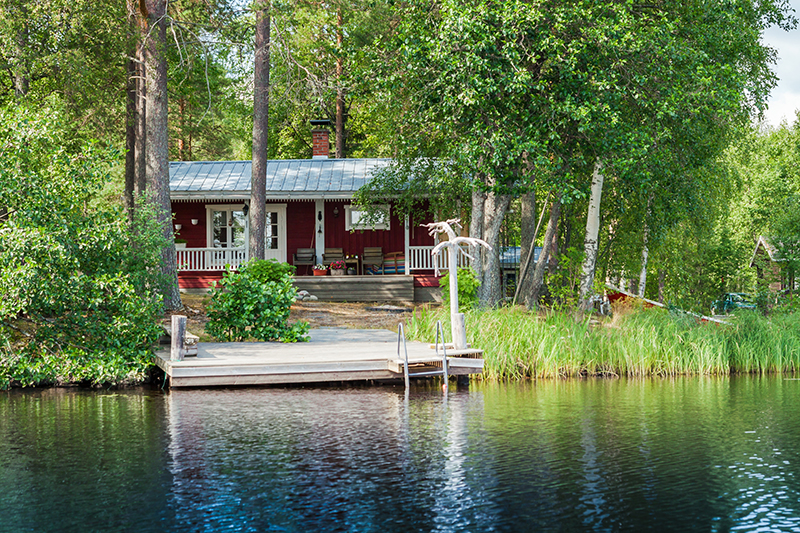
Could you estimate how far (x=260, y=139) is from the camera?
19.4 metres

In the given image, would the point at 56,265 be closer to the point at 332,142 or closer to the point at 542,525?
the point at 542,525

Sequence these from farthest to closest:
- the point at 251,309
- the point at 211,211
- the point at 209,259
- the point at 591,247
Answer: the point at 211,211
the point at 209,259
the point at 591,247
the point at 251,309

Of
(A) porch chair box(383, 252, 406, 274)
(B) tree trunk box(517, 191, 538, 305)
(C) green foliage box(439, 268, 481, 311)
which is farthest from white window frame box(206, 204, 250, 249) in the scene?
(C) green foliage box(439, 268, 481, 311)

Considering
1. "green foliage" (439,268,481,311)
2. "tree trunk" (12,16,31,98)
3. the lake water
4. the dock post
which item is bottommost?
the lake water

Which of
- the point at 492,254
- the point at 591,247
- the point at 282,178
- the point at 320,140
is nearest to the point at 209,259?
the point at 282,178

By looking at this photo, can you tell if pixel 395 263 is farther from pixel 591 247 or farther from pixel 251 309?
pixel 251 309

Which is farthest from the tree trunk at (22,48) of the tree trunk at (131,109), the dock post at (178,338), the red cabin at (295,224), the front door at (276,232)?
the front door at (276,232)

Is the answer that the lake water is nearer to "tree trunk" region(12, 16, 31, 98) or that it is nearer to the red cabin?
"tree trunk" region(12, 16, 31, 98)

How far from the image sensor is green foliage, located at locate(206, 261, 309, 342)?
13.8m

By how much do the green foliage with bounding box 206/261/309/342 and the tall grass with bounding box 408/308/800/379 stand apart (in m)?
2.47

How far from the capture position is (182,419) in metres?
9.44

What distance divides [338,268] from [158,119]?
304 inches

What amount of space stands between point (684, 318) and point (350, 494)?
10.5m

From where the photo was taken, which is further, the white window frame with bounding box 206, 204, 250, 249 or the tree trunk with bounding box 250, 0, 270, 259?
the white window frame with bounding box 206, 204, 250, 249
